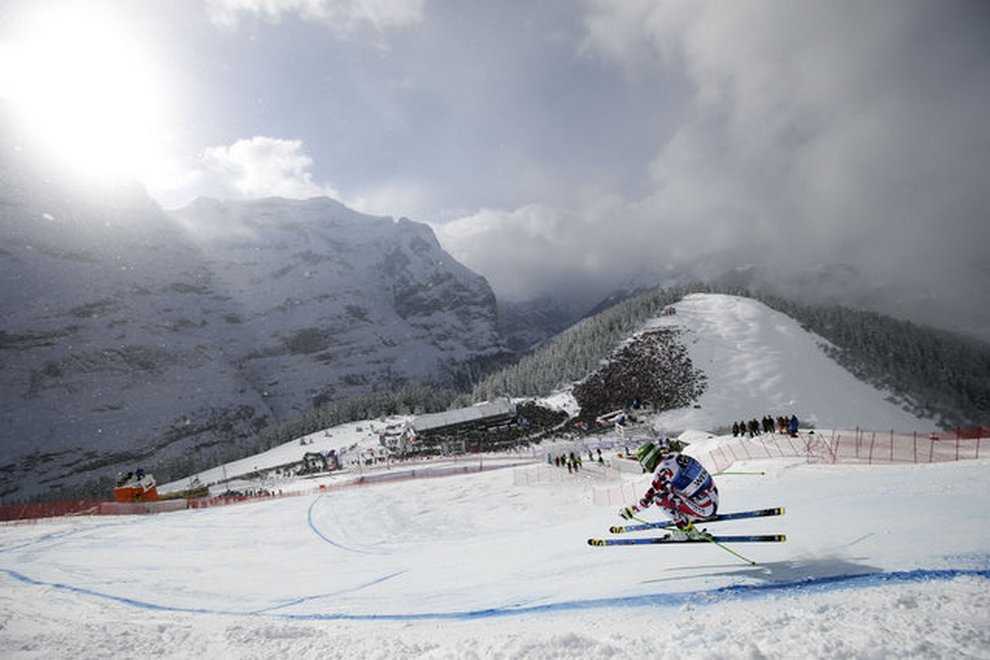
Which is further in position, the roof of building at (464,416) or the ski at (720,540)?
the roof of building at (464,416)

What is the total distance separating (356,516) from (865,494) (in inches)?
924

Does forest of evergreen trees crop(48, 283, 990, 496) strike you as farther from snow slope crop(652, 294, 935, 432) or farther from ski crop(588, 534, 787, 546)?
ski crop(588, 534, 787, 546)

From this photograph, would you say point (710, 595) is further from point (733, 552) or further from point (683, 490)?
point (683, 490)

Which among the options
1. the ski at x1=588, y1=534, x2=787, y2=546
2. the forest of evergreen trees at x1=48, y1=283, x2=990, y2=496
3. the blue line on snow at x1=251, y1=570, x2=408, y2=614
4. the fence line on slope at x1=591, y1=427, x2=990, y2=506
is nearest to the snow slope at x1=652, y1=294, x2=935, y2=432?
the forest of evergreen trees at x1=48, y1=283, x2=990, y2=496

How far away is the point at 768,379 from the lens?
257 feet

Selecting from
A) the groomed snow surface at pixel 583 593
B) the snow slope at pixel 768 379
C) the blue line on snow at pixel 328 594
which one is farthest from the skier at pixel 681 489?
the snow slope at pixel 768 379

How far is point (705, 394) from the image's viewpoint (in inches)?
2982

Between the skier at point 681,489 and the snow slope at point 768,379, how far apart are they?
63683 mm

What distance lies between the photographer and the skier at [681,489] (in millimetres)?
7512

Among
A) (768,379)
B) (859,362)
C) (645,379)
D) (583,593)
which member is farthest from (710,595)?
(859,362)

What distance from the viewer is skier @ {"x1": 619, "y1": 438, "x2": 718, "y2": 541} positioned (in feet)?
24.6

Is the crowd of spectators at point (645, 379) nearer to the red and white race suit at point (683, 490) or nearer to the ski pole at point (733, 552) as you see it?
the ski pole at point (733, 552)

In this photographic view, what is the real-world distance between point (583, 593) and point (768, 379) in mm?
84312

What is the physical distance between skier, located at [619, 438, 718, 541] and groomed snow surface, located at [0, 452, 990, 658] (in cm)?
72
